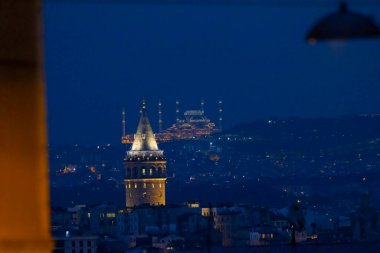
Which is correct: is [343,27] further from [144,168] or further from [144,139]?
[144,139]

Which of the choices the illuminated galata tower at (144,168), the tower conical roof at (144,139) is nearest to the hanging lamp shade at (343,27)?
the illuminated galata tower at (144,168)

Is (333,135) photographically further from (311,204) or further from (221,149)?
(221,149)

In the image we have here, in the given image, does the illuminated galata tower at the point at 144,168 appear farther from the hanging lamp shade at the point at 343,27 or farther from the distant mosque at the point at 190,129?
the hanging lamp shade at the point at 343,27

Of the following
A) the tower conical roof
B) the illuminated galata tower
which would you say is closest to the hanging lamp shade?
the illuminated galata tower

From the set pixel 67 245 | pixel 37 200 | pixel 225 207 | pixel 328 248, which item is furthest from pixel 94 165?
pixel 37 200

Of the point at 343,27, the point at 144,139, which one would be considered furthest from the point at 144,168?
the point at 343,27

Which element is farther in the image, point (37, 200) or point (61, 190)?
point (61, 190)

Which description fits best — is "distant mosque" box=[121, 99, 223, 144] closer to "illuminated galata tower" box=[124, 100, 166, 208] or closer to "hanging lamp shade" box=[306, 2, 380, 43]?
"illuminated galata tower" box=[124, 100, 166, 208]
